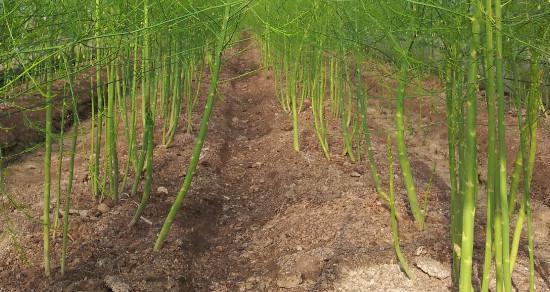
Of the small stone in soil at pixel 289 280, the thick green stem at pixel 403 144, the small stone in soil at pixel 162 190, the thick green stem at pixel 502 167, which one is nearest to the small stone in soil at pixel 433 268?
the thick green stem at pixel 403 144

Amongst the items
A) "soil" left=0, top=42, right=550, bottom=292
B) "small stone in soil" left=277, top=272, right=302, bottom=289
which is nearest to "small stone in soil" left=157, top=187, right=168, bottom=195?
"soil" left=0, top=42, right=550, bottom=292

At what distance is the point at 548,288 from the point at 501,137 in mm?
1061

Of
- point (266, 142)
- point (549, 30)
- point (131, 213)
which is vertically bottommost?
point (266, 142)

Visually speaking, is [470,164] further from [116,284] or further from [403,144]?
[116,284]

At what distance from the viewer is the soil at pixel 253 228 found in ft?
8.22

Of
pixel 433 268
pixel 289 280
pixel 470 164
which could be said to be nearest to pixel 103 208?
pixel 289 280

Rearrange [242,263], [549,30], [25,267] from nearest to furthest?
[549,30] < [25,267] < [242,263]

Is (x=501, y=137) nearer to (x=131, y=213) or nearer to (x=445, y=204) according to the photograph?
(x=445, y=204)

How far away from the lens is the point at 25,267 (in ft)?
8.66

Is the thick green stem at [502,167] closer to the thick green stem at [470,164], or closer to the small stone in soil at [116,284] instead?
the thick green stem at [470,164]

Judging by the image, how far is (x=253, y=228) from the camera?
326 cm

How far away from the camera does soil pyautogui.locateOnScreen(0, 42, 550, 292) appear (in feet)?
8.22

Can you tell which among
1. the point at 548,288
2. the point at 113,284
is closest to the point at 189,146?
the point at 113,284

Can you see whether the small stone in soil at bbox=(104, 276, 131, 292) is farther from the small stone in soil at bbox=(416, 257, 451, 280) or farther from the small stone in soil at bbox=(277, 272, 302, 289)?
the small stone in soil at bbox=(416, 257, 451, 280)
